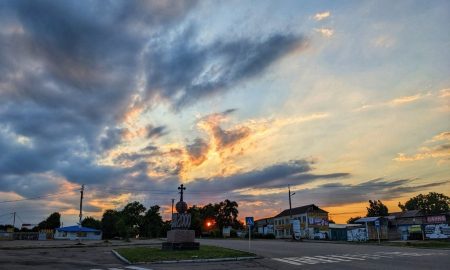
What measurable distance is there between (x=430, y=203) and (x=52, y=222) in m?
131

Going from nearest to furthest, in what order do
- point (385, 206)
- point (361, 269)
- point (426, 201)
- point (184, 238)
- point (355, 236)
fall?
1. point (361, 269)
2. point (184, 238)
3. point (355, 236)
4. point (426, 201)
5. point (385, 206)

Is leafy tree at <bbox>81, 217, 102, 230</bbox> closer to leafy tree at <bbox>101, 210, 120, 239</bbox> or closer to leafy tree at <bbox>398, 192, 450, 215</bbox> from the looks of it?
leafy tree at <bbox>101, 210, 120, 239</bbox>

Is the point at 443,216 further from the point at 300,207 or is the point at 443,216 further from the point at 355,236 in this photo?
the point at 300,207

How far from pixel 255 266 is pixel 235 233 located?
8420cm

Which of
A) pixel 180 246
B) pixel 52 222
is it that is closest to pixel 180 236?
pixel 180 246

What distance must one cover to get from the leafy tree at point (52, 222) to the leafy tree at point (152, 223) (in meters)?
27.9

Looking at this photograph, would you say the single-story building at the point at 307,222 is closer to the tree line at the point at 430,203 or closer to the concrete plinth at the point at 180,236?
the tree line at the point at 430,203

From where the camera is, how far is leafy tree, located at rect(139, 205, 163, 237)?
122344 mm

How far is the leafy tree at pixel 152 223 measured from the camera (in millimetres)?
122344

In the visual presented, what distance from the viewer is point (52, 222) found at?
126 m

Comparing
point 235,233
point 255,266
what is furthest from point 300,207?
point 255,266

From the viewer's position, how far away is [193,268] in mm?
17844

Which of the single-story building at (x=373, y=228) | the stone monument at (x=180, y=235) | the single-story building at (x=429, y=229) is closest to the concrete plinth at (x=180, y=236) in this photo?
the stone monument at (x=180, y=235)

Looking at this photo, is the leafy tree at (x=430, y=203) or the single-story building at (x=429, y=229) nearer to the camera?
the single-story building at (x=429, y=229)
